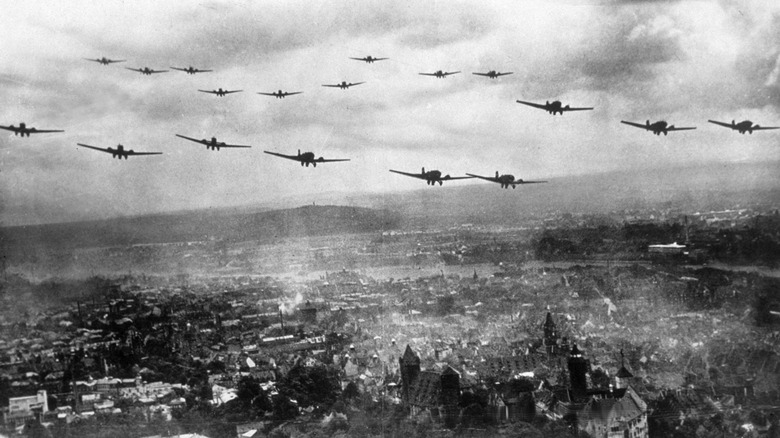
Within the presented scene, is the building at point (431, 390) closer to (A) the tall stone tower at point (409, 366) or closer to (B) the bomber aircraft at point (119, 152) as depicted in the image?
(A) the tall stone tower at point (409, 366)

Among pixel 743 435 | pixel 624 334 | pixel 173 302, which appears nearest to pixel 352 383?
pixel 173 302

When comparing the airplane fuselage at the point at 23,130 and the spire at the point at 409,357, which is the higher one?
the airplane fuselage at the point at 23,130

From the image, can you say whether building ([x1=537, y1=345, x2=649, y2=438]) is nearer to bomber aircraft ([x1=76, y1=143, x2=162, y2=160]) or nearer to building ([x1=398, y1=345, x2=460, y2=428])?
building ([x1=398, y1=345, x2=460, y2=428])

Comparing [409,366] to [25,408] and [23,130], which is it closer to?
[25,408]

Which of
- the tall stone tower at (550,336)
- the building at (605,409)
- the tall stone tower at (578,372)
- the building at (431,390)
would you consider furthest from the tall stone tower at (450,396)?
the tall stone tower at (550,336)

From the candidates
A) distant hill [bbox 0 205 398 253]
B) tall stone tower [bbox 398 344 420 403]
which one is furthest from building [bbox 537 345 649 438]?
distant hill [bbox 0 205 398 253]

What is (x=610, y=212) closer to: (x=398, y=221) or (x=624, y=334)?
(x=624, y=334)

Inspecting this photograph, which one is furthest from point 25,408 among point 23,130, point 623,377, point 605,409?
point 623,377
